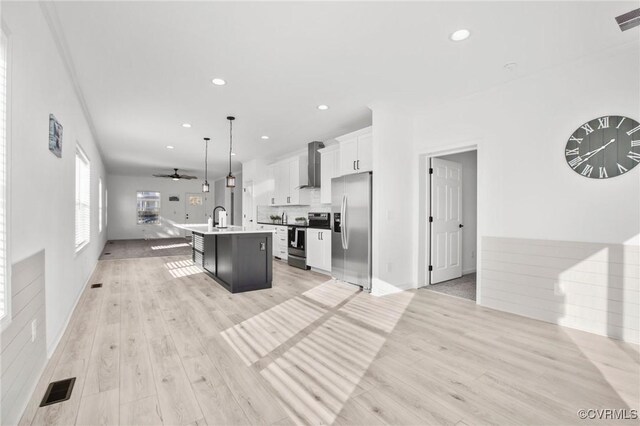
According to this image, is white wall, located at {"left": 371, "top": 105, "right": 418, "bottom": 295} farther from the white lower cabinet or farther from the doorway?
the white lower cabinet

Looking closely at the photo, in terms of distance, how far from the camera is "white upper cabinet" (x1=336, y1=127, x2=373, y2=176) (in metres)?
4.55

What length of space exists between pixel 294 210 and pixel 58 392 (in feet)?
19.8

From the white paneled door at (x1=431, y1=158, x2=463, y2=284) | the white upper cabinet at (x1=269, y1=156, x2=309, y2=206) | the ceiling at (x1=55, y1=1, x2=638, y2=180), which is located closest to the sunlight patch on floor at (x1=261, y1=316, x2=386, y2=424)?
the white paneled door at (x1=431, y1=158, x2=463, y2=284)

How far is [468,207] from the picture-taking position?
5.58 metres

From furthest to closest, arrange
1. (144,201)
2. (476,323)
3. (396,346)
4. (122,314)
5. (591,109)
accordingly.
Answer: (144,201), (122,314), (476,323), (591,109), (396,346)

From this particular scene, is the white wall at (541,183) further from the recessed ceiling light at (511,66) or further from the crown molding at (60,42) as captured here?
the crown molding at (60,42)

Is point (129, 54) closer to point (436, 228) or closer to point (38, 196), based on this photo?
point (38, 196)

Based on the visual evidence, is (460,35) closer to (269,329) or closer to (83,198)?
(269,329)

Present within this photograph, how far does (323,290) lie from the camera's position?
14.6ft

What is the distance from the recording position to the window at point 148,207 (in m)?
Answer: 12.7

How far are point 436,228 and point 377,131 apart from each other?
71.6 inches


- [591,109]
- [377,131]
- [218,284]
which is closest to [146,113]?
[218,284]

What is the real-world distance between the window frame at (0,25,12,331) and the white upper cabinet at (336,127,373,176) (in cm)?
377

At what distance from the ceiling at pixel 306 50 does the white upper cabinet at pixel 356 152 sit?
1.15 feet
